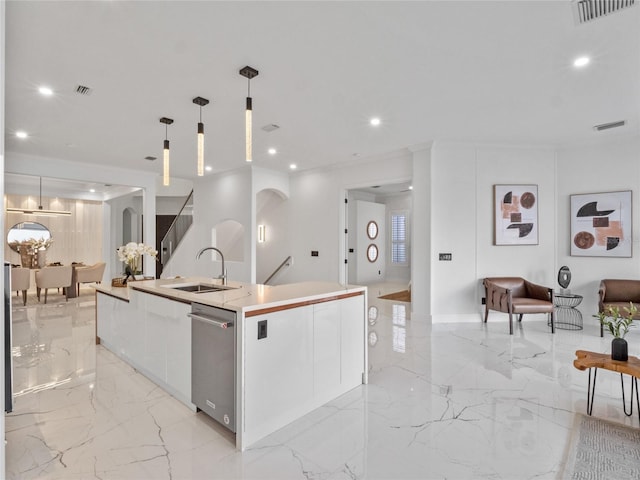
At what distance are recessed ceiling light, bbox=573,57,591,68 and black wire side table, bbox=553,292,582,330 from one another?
3334mm

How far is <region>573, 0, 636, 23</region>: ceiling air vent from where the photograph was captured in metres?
2.24

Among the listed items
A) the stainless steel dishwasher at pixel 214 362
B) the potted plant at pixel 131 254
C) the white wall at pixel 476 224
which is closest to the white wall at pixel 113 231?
the potted plant at pixel 131 254

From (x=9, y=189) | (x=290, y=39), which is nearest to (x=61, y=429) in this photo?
(x=290, y=39)

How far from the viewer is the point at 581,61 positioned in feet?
9.68

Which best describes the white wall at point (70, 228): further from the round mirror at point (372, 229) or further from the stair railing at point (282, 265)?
the round mirror at point (372, 229)

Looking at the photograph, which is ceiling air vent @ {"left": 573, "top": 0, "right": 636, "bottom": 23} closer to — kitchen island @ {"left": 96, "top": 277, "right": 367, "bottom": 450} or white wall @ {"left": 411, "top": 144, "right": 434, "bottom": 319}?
kitchen island @ {"left": 96, "top": 277, "right": 367, "bottom": 450}

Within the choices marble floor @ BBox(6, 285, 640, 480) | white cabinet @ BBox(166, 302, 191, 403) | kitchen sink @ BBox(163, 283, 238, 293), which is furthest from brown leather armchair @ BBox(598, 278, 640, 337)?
white cabinet @ BBox(166, 302, 191, 403)

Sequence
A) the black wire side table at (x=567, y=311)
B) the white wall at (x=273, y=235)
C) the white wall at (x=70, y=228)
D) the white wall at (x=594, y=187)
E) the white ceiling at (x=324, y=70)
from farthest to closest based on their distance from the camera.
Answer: the white wall at (x=70, y=228) < the white wall at (x=273, y=235) < the black wire side table at (x=567, y=311) < the white wall at (x=594, y=187) < the white ceiling at (x=324, y=70)

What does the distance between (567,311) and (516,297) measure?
0.97m

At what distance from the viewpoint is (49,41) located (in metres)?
2.61

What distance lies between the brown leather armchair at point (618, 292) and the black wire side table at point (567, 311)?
0.28 meters

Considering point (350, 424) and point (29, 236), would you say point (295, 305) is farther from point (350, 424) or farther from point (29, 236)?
point (29, 236)

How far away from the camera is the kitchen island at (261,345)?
2.13 meters

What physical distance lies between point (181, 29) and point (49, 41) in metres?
1.09
